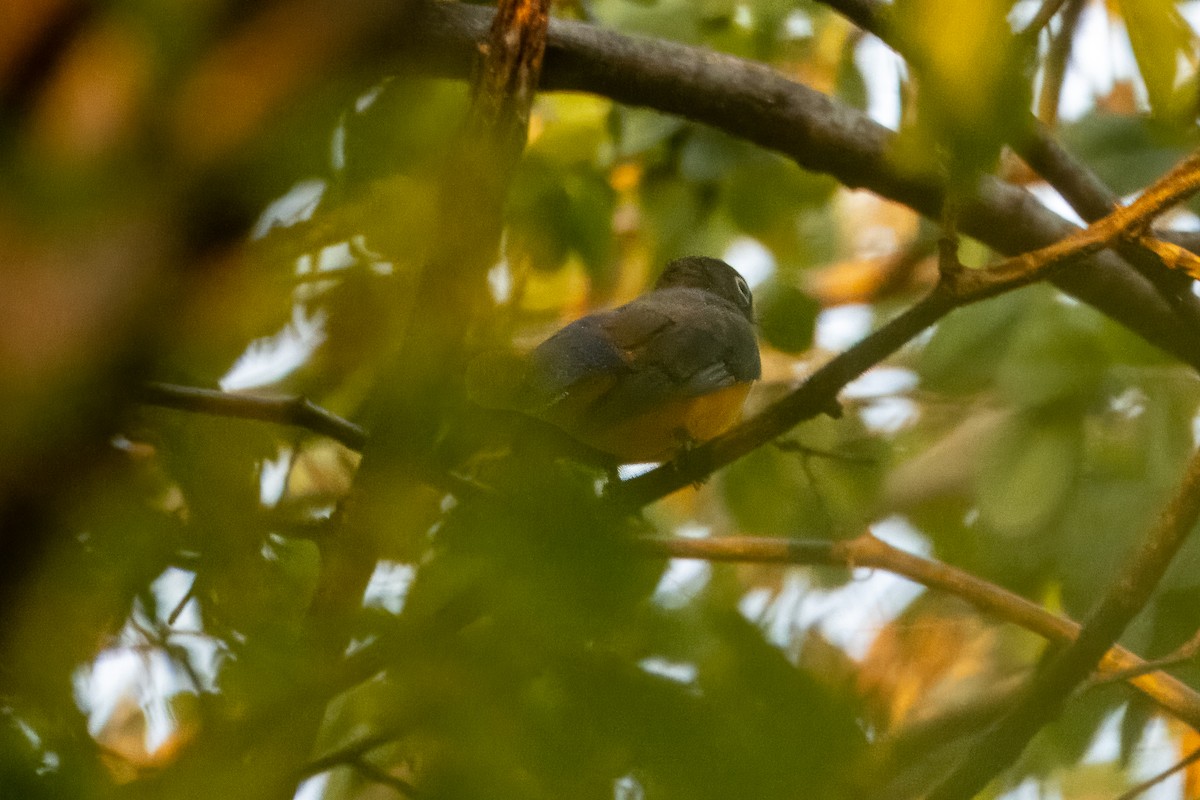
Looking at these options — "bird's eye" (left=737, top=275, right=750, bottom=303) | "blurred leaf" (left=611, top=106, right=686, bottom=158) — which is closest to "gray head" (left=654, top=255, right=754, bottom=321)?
"bird's eye" (left=737, top=275, right=750, bottom=303)

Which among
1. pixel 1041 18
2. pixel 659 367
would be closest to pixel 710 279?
pixel 659 367

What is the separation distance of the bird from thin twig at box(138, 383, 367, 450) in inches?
32.9

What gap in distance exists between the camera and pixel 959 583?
2713 mm

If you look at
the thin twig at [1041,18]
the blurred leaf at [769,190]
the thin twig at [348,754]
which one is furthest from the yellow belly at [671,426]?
the thin twig at [348,754]

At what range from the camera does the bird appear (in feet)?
9.76

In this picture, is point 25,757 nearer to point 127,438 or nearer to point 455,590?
point 455,590

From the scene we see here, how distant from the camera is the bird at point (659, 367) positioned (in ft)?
9.76

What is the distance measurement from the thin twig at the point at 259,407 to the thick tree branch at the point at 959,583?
925 millimetres

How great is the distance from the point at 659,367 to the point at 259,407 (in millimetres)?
1750

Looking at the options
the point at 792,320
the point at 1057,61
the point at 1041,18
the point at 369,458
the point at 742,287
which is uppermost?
Result: the point at 1041,18

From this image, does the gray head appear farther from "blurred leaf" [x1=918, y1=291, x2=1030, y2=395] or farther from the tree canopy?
the tree canopy

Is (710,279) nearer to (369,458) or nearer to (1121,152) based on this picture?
(1121,152)

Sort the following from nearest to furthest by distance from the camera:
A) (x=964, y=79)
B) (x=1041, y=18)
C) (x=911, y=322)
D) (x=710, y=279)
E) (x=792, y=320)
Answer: (x=964, y=79), (x=1041, y=18), (x=911, y=322), (x=792, y=320), (x=710, y=279)

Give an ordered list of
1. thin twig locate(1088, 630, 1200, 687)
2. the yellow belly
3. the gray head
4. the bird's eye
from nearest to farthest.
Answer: thin twig locate(1088, 630, 1200, 687)
the yellow belly
the gray head
the bird's eye
